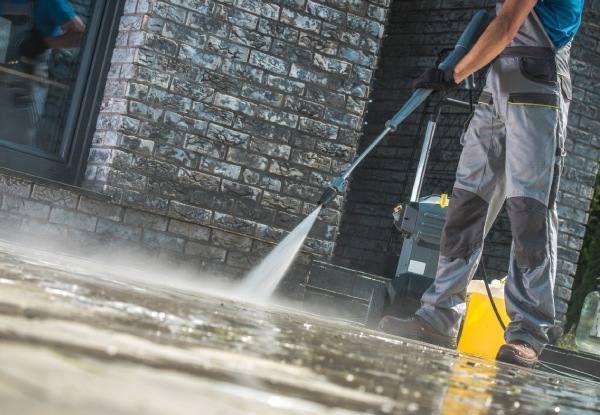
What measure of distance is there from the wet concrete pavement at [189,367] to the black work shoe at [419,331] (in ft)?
5.20

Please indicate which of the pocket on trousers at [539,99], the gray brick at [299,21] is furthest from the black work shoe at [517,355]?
the gray brick at [299,21]

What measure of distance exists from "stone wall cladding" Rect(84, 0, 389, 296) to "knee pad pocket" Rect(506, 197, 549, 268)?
99.4 inches

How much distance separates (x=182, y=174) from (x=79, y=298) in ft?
13.4

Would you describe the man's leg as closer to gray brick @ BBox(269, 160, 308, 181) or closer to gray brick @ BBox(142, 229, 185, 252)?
gray brick @ BBox(142, 229, 185, 252)

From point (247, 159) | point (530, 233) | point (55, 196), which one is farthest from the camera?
point (247, 159)

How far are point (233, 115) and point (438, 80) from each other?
6.40ft

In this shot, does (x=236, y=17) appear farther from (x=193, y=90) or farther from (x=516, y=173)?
(x=516, y=173)

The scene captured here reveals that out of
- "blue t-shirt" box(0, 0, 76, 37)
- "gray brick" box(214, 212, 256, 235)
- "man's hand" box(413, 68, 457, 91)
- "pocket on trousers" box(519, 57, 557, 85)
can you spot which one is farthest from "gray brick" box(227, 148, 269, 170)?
"pocket on trousers" box(519, 57, 557, 85)

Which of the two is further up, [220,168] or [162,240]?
[220,168]

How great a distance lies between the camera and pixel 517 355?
11.5 feet

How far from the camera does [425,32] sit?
949 centimetres

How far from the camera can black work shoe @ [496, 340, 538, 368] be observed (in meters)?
Result: 3.51

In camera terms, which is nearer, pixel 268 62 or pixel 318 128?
pixel 268 62

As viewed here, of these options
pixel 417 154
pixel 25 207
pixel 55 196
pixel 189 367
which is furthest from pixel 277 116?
pixel 189 367
